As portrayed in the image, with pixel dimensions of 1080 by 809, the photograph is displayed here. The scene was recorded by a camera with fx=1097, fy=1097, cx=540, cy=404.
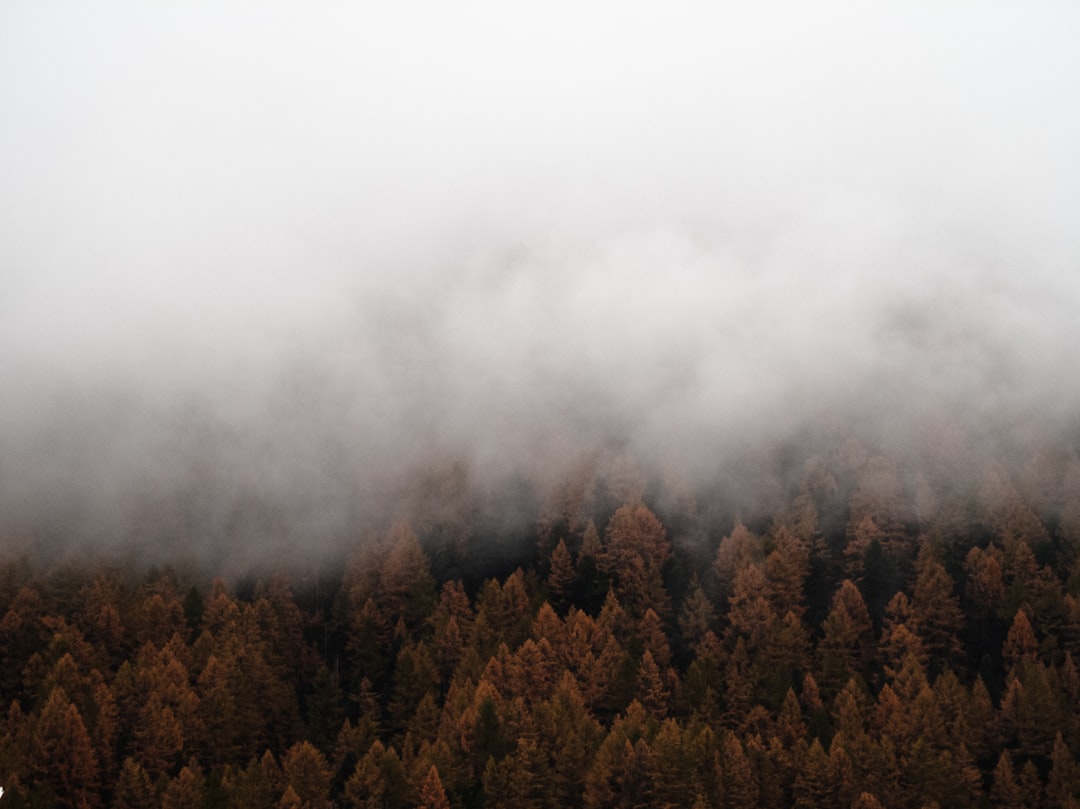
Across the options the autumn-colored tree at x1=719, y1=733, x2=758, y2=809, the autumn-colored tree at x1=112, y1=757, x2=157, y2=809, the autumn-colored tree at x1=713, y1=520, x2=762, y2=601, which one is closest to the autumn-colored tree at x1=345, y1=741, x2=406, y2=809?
the autumn-colored tree at x1=112, y1=757, x2=157, y2=809

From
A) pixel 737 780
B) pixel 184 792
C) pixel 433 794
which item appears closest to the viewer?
pixel 737 780

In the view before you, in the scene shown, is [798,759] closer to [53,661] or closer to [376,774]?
[376,774]

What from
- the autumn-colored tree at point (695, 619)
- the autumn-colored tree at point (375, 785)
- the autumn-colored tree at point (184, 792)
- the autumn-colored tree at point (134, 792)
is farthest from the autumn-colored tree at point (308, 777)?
the autumn-colored tree at point (695, 619)

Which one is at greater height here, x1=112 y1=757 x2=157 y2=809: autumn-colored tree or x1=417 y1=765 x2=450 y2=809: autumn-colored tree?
x1=112 y1=757 x2=157 y2=809: autumn-colored tree

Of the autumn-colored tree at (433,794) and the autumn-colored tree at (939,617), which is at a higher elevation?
the autumn-colored tree at (939,617)

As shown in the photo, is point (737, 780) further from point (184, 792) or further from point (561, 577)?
point (561, 577)

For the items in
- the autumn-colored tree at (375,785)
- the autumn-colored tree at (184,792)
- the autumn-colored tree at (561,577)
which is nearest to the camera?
the autumn-colored tree at (184,792)

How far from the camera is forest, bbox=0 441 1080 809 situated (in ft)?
369

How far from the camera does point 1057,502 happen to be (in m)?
159

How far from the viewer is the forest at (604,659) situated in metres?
112

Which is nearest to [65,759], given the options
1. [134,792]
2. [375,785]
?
[134,792]

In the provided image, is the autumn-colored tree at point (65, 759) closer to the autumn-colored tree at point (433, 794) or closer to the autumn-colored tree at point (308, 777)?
the autumn-colored tree at point (308, 777)

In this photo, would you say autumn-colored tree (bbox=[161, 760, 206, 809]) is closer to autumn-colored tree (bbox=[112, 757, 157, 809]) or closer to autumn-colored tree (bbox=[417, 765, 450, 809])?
autumn-colored tree (bbox=[112, 757, 157, 809])

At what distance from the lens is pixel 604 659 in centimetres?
13850
